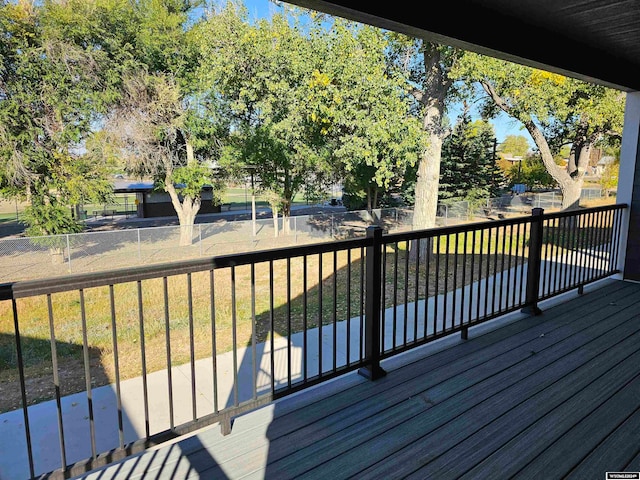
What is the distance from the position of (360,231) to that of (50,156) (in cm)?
910

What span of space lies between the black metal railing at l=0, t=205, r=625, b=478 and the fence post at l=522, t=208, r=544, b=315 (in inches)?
0.4

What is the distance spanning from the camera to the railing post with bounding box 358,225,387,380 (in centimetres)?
230

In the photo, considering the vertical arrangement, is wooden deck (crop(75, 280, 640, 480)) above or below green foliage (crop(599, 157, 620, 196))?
below

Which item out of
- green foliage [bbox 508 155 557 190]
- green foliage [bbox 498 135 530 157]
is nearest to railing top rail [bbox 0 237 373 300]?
green foliage [bbox 508 155 557 190]

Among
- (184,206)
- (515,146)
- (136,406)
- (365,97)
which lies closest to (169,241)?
(184,206)

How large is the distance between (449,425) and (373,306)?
70cm

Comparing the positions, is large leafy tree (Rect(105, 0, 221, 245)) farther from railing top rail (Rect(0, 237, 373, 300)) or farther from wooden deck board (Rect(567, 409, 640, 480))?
wooden deck board (Rect(567, 409, 640, 480))

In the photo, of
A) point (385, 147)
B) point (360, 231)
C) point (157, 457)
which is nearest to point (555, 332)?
point (157, 457)

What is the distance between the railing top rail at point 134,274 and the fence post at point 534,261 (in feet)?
6.33

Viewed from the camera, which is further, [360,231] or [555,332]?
[360,231]

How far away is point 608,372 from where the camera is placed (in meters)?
2.45

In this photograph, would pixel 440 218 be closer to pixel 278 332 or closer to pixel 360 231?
pixel 360 231

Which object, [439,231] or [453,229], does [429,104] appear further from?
[439,231]

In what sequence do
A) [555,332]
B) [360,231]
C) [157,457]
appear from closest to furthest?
1. [157,457]
2. [555,332]
3. [360,231]
